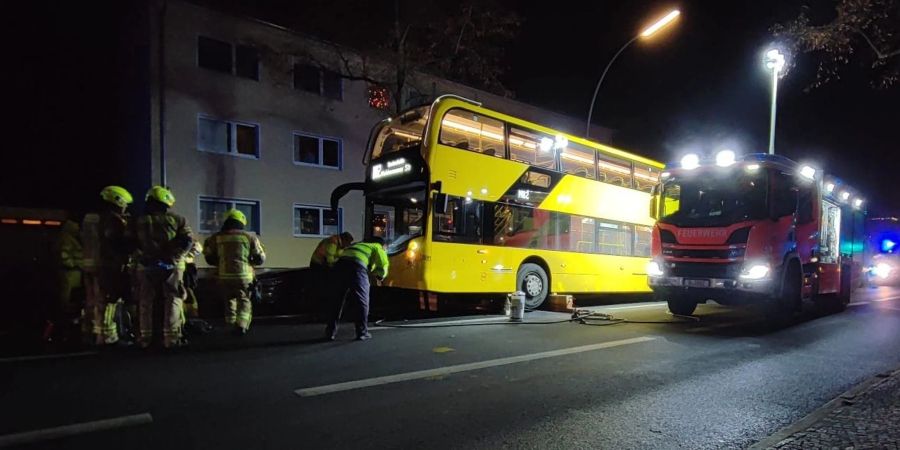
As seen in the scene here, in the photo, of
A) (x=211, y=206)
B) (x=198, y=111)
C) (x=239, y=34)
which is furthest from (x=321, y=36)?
(x=211, y=206)

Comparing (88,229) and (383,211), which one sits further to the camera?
(383,211)

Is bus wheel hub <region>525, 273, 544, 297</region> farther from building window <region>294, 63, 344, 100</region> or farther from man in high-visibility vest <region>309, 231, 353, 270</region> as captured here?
building window <region>294, 63, 344, 100</region>

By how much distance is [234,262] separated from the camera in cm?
747

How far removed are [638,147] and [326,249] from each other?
101 feet

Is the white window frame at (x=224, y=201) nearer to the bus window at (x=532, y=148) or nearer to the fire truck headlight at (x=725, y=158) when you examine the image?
the bus window at (x=532, y=148)

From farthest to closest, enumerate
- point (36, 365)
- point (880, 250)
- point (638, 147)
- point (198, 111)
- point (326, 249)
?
point (638, 147) < point (880, 250) < point (198, 111) < point (326, 249) < point (36, 365)

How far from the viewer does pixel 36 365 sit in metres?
5.75

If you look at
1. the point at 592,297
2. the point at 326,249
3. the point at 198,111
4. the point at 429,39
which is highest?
the point at 429,39

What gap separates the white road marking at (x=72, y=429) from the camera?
372 centimetres

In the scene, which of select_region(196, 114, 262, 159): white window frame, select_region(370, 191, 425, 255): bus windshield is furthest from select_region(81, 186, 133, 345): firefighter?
select_region(196, 114, 262, 159): white window frame

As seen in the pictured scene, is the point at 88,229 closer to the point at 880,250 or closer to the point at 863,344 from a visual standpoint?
the point at 863,344

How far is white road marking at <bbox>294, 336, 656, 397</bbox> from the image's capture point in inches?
197

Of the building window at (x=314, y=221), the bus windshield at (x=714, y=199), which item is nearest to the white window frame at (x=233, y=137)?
the building window at (x=314, y=221)

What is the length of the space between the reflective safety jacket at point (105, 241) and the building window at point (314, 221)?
45.3ft
